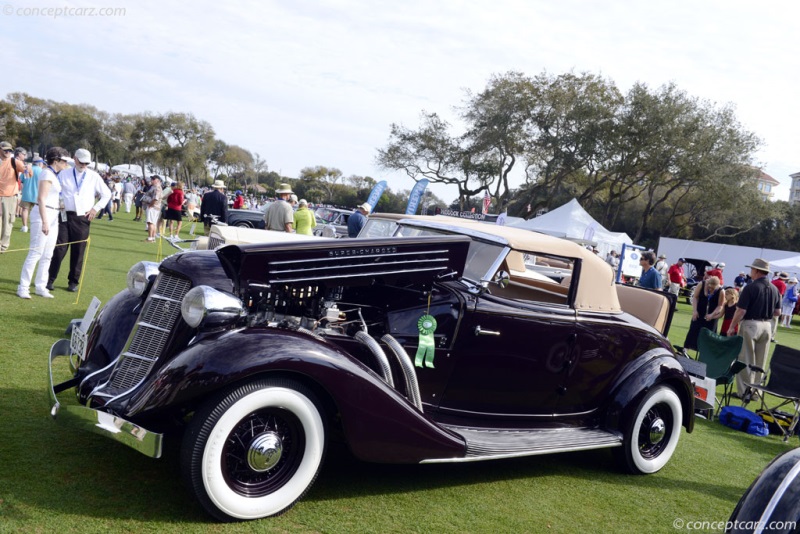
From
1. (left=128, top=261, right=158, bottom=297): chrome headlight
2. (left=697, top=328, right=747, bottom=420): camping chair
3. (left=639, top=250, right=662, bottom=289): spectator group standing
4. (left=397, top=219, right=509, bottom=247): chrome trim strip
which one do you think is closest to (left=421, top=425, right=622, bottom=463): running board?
(left=397, top=219, right=509, bottom=247): chrome trim strip

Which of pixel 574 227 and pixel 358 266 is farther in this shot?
pixel 574 227

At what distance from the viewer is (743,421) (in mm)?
7148

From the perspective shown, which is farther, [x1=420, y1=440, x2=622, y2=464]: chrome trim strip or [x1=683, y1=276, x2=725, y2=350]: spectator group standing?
[x1=683, y1=276, x2=725, y2=350]: spectator group standing

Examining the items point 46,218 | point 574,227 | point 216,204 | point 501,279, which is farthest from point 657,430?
point 574,227

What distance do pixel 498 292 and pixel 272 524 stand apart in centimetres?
230

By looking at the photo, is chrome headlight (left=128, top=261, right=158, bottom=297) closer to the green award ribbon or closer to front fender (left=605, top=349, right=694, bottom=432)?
the green award ribbon

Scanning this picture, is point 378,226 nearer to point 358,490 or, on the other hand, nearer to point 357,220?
point 357,220

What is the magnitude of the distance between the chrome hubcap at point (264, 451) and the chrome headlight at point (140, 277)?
1.79 metres

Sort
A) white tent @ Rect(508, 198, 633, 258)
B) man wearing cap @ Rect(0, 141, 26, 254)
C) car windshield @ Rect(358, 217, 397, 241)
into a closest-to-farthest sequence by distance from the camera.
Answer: car windshield @ Rect(358, 217, 397, 241) < man wearing cap @ Rect(0, 141, 26, 254) < white tent @ Rect(508, 198, 633, 258)

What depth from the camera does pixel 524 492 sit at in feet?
14.0

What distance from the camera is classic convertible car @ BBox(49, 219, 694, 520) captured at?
10.2ft

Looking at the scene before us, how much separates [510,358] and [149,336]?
2.32 metres

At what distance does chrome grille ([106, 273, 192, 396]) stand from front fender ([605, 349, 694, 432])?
10.6ft

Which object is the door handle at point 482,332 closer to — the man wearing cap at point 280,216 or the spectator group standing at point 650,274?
the man wearing cap at point 280,216
